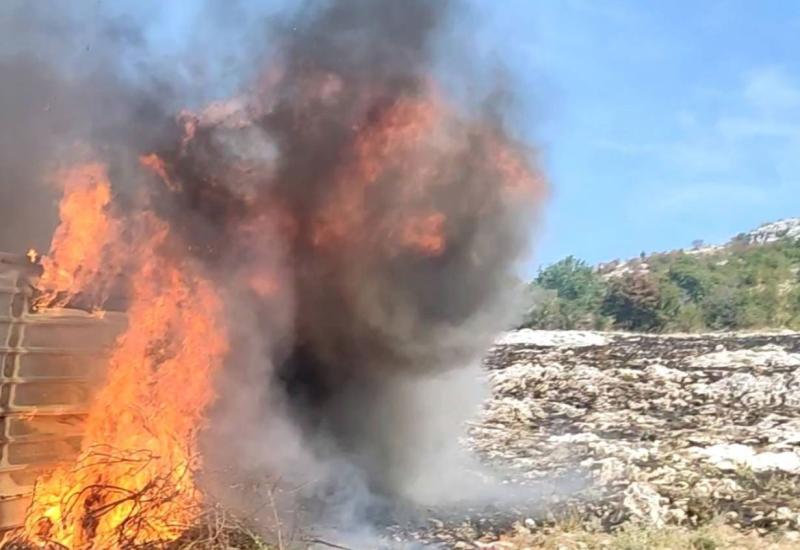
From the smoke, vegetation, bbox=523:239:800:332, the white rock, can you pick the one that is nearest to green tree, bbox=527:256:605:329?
vegetation, bbox=523:239:800:332

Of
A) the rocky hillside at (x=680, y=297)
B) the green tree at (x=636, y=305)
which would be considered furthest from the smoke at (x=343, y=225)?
the green tree at (x=636, y=305)

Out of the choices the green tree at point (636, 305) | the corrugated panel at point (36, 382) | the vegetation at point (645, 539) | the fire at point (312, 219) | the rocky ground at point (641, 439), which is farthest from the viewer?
the green tree at point (636, 305)

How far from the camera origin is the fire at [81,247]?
6.49 meters

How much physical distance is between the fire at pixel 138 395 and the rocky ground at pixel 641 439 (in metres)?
2.46

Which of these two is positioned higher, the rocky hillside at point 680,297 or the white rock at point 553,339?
the rocky hillside at point 680,297

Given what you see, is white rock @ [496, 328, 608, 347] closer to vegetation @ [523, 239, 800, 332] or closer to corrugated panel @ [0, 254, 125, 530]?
vegetation @ [523, 239, 800, 332]

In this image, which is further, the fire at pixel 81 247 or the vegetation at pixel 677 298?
the vegetation at pixel 677 298

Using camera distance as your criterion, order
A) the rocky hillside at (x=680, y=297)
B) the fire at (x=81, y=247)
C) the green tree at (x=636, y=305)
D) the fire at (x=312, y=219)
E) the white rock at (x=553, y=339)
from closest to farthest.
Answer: the fire at (x=81, y=247), the fire at (x=312, y=219), the white rock at (x=553, y=339), the rocky hillside at (x=680, y=297), the green tree at (x=636, y=305)

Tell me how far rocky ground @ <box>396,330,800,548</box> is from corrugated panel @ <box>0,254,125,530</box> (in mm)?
3271

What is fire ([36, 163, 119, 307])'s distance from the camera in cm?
649

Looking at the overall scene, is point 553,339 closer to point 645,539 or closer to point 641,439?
point 641,439

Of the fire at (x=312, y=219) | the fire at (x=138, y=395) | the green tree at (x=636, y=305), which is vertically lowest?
the fire at (x=138, y=395)

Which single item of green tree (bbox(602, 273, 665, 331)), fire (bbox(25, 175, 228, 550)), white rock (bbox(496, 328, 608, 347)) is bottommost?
fire (bbox(25, 175, 228, 550))

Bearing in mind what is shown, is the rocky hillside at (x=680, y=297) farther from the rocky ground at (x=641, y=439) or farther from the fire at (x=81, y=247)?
the fire at (x=81, y=247)
